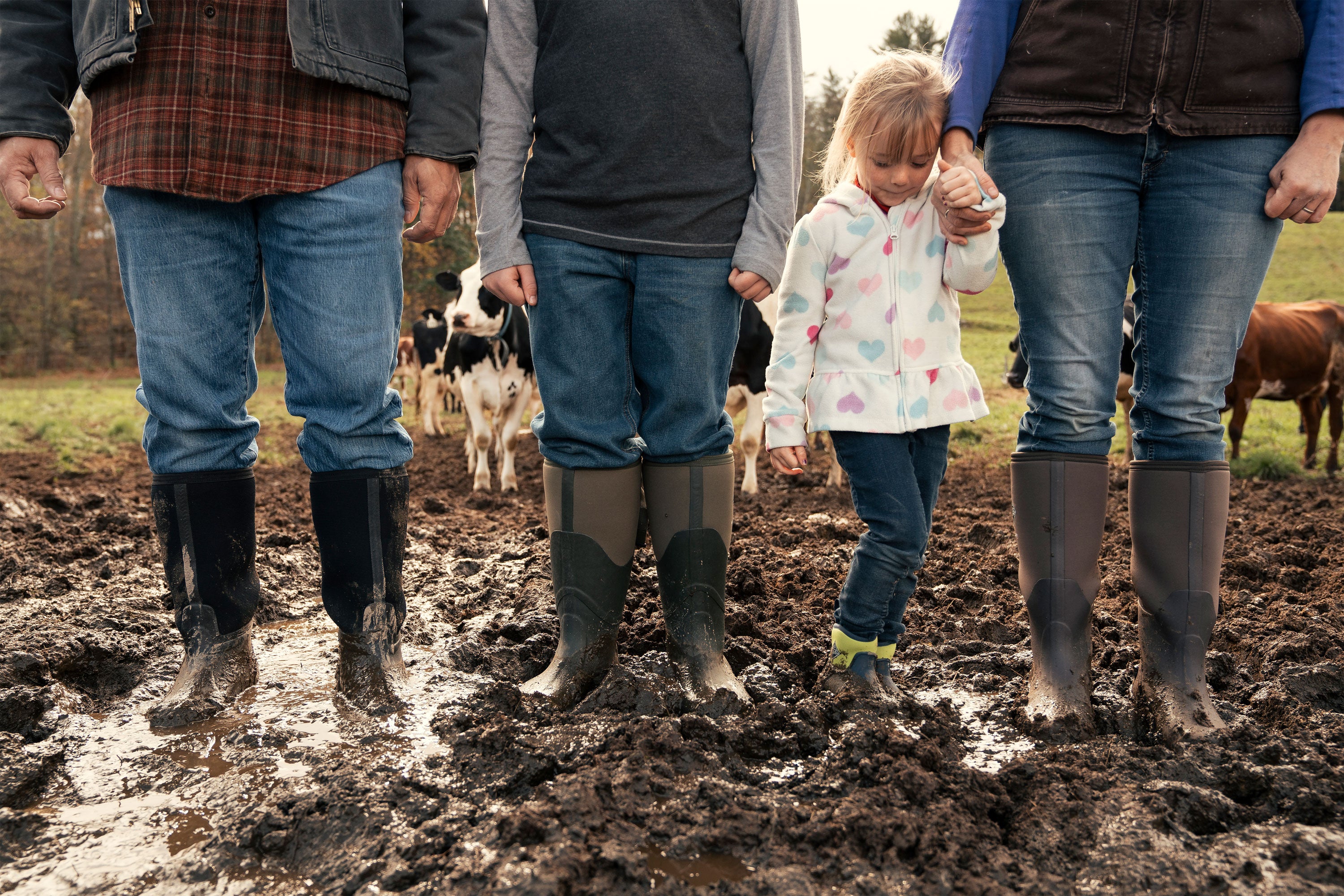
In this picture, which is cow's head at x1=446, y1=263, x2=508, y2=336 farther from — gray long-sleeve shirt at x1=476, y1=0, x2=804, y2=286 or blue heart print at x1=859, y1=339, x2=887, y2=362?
blue heart print at x1=859, y1=339, x2=887, y2=362

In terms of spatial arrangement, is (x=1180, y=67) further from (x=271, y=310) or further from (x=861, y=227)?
(x=271, y=310)

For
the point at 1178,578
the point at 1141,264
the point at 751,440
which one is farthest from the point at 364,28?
the point at 751,440

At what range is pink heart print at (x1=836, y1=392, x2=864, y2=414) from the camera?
7.65 feet

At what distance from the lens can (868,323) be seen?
7.80 ft

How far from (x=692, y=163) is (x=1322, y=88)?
1.36m

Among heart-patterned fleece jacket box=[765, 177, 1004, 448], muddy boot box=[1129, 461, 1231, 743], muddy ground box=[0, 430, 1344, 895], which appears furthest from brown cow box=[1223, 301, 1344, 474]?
heart-patterned fleece jacket box=[765, 177, 1004, 448]

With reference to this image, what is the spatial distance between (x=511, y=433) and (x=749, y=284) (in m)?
5.52

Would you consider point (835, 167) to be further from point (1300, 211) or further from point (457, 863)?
point (457, 863)

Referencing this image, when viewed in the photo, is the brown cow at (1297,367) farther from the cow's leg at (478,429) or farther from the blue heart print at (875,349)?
the blue heart print at (875,349)

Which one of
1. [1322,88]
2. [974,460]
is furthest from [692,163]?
[974,460]

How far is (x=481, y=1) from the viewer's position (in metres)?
2.45

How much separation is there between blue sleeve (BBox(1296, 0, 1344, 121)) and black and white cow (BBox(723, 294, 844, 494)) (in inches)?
189

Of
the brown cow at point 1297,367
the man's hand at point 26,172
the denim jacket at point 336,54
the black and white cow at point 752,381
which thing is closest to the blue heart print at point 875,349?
the denim jacket at point 336,54

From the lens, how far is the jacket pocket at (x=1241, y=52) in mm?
2059
